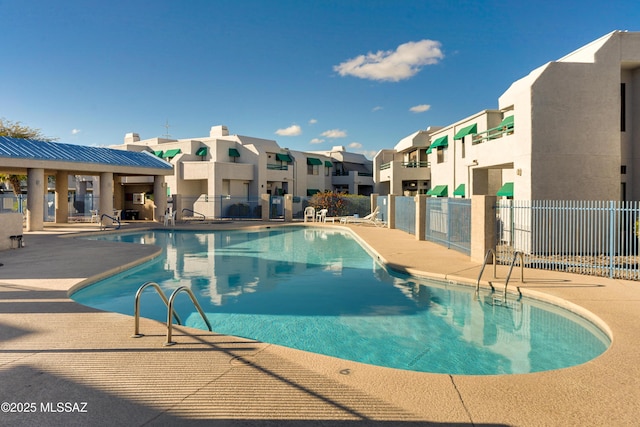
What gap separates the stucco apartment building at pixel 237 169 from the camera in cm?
3941

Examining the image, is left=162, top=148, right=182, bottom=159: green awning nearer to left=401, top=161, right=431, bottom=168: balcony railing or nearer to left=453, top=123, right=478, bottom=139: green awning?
left=401, top=161, right=431, bottom=168: balcony railing

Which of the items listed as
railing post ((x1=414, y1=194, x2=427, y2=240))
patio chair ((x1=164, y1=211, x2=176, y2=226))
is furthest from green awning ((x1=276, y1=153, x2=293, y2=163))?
railing post ((x1=414, y1=194, x2=427, y2=240))

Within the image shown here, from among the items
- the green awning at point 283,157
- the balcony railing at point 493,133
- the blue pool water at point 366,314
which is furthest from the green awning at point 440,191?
the green awning at point 283,157

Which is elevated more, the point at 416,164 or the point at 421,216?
the point at 416,164

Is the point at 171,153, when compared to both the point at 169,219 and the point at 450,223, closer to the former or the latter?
the point at 169,219

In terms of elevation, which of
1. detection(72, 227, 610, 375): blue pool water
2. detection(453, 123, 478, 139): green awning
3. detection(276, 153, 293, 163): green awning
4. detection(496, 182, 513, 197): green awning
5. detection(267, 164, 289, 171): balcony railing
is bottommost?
detection(72, 227, 610, 375): blue pool water

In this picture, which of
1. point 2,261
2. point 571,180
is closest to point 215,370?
point 2,261

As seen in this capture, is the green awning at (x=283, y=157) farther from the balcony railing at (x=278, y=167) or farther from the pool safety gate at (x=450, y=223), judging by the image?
the pool safety gate at (x=450, y=223)

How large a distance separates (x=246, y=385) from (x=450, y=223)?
1424 cm

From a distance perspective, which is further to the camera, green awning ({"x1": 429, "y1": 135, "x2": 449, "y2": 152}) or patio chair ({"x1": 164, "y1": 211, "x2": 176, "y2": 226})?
green awning ({"x1": 429, "y1": 135, "x2": 449, "y2": 152})

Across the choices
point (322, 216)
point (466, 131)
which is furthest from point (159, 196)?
point (466, 131)

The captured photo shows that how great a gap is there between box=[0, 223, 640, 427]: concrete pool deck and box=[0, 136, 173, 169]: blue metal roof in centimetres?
2064

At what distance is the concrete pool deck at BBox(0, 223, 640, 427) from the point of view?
404 cm

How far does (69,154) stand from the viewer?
26.8m
